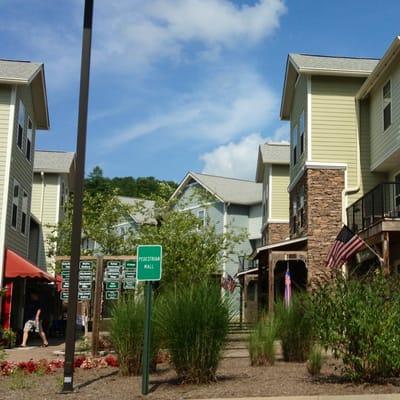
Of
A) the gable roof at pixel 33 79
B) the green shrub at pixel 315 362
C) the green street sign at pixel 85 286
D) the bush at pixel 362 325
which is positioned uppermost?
the gable roof at pixel 33 79

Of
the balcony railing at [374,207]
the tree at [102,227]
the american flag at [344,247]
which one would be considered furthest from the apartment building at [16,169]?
the balcony railing at [374,207]

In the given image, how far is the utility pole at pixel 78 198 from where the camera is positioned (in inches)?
392

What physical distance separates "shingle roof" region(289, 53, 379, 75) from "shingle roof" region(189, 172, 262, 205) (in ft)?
65.0

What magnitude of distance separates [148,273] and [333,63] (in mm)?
15551

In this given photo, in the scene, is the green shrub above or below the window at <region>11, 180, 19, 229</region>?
below

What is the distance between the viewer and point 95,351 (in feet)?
48.9

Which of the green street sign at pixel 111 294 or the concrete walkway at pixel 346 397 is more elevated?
the green street sign at pixel 111 294

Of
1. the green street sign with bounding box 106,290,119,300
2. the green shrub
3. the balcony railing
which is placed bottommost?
the green shrub

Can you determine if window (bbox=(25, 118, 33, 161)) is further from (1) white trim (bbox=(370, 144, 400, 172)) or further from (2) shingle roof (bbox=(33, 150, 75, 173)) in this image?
(1) white trim (bbox=(370, 144, 400, 172))

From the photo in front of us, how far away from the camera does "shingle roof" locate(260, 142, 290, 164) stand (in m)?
33.6

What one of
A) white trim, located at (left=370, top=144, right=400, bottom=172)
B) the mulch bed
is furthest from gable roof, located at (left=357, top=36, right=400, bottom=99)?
the mulch bed

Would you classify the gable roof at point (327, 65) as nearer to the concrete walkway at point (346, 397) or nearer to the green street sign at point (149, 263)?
the green street sign at point (149, 263)

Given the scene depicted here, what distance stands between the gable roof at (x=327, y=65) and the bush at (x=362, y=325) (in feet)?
43.5

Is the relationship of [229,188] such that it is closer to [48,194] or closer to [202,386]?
[48,194]
